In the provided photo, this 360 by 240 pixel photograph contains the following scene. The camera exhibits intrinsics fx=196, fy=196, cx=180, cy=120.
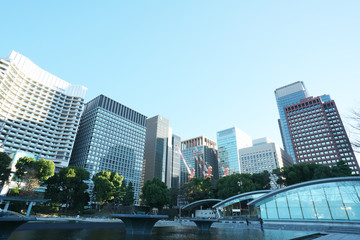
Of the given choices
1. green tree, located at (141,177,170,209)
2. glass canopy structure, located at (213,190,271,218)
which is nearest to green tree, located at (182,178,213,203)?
green tree, located at (141,177,170,209)

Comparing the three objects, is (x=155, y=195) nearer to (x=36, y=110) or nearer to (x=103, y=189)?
(x=103, y=189)

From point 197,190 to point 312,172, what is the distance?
119 feet

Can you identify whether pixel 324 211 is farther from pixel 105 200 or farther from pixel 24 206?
pixel 24 206

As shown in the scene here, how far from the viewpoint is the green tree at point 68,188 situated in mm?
52531

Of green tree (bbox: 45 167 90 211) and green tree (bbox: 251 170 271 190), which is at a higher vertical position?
green tree (bbox: 251 170 271 190)

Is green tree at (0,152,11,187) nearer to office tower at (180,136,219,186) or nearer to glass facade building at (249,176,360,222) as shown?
glass facade building at (249,176,360,222)

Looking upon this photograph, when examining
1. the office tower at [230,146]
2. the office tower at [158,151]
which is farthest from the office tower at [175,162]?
the office tower at [230,146]

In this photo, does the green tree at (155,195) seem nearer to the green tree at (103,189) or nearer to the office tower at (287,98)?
the green tree at (103,189)

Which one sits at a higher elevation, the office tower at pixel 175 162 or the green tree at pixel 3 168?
the office tower at pixel 175 162

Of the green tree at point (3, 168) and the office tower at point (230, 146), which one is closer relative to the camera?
the green tree at point (3, 168)

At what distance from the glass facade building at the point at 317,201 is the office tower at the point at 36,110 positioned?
89.4 meters

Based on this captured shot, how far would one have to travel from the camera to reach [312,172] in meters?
59.3

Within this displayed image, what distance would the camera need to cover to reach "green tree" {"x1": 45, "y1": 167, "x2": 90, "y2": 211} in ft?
172

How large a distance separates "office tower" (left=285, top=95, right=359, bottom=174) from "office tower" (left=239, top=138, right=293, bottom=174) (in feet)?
39.8
